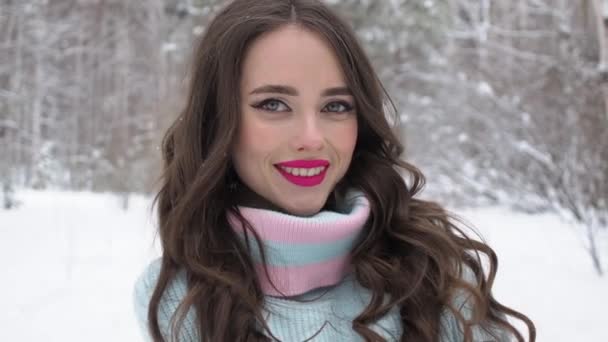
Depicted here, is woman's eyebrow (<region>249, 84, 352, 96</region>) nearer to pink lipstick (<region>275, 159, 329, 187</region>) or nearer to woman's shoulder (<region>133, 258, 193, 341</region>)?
pink lipstick (<region>275, 159, 329, 187</region>)

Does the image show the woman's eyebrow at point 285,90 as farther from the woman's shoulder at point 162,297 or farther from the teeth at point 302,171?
the woman's shoulder at point 162,297

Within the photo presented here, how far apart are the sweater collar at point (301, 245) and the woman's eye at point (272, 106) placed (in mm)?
244

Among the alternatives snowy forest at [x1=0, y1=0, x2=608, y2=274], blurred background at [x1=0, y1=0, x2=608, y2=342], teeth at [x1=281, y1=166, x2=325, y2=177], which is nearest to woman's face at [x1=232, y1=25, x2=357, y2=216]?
teeth at [x1=281, y1=166, x2=325, y2=177]

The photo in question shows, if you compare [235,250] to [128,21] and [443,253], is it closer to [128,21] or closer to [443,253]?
[443,253]

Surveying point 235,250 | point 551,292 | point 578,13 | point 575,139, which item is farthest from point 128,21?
point 235,250

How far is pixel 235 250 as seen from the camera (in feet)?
4.41

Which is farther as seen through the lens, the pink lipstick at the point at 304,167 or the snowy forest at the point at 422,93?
the snowy forest at the point at 422,93

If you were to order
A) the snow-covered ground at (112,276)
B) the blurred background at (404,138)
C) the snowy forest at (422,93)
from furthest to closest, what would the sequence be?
the snowy forest at (422,93), the blurred background at (404,138), the snow-covered ground at (112,276)

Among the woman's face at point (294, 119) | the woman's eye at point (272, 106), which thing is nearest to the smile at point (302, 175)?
the woman's face at point (294, 119)

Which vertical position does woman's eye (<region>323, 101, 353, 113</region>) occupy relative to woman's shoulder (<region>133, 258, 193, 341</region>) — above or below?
above

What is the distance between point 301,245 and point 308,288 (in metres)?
0.13

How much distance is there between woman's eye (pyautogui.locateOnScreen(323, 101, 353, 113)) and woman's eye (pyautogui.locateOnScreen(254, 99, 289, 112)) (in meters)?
0.11

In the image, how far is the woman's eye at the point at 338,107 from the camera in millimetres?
1337

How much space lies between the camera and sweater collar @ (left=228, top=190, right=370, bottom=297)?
1263 mm
